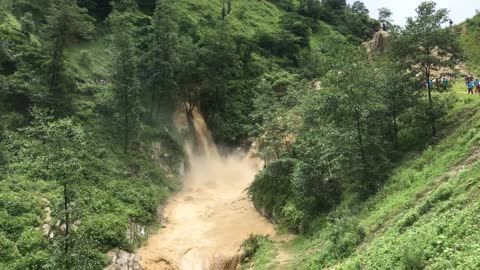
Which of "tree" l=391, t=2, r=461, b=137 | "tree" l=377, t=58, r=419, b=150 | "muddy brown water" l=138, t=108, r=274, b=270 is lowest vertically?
"muddy brown water" l=138, t=108, r=274, b=270

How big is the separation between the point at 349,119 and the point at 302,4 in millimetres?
75312

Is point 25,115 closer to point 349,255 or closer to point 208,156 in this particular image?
point 208,156

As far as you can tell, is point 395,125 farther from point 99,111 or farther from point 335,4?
point 335,4

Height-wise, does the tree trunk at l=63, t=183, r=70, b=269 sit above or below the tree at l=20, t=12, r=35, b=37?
below

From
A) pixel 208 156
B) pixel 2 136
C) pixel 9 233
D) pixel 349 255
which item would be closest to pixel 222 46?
pixel 208 156

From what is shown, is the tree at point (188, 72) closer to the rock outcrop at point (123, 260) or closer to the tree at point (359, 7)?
the rock outcrop at point (123, 260)

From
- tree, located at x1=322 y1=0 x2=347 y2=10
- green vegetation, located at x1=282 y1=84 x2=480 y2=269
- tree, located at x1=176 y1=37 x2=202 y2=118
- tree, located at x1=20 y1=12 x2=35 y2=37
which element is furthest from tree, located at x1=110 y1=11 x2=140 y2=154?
tree, located at x1=322 y1=0 x2=347 y2=10

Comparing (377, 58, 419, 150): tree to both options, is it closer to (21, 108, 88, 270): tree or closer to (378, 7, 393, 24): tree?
(21, 108, 88, 270): tree

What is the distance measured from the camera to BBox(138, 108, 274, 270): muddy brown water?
3151 centimetres

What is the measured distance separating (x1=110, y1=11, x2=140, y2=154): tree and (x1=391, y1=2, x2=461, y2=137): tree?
941 inches

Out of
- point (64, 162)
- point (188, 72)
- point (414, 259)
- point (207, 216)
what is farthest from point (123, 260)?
point (188, 72)

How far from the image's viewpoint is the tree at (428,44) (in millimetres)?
28906

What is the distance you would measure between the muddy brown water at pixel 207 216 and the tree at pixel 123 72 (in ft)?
32.0

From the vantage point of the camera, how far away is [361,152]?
28266mm
